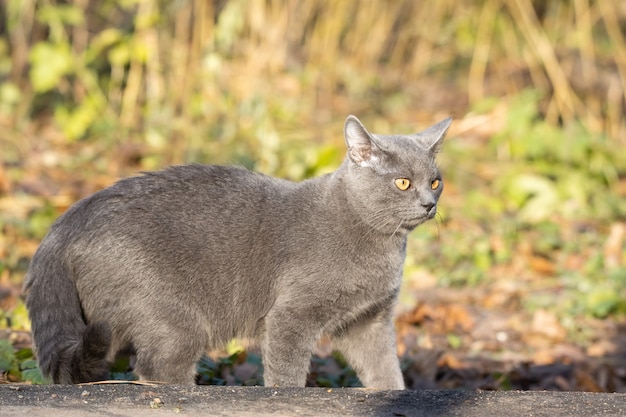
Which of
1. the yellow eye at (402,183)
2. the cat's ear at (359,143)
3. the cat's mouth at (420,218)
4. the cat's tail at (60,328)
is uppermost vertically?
the cat's ear at (359,143)

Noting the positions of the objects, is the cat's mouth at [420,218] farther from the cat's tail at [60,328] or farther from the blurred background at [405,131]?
the cat's tail at [60,328]

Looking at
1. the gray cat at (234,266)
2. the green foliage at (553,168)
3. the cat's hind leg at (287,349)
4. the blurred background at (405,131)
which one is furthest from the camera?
the green foliage at (553,168)

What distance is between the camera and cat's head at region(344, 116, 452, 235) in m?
3.83

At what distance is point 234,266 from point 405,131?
531cm

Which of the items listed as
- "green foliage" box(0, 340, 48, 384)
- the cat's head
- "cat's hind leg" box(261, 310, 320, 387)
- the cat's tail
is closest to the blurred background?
"green foliage" box(0, 340, 48, 384)

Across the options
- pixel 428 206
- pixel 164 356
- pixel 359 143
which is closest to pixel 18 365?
pixel 164 356

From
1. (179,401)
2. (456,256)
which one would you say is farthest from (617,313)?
(179,401)

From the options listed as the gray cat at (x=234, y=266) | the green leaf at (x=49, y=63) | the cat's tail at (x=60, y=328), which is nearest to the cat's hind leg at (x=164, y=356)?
the gray cat at (x=234, y=266)

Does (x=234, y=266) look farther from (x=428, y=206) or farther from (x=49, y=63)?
(x=49, y=63)

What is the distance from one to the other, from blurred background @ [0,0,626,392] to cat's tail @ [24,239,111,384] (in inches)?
11.7

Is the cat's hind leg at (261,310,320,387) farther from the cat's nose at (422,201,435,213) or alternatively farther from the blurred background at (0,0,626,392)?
the cat's nose at (422,201,435,213)

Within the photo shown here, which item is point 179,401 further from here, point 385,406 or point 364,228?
point 364,228

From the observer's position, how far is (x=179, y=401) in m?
2.94

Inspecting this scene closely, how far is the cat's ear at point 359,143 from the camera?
3.83 m
